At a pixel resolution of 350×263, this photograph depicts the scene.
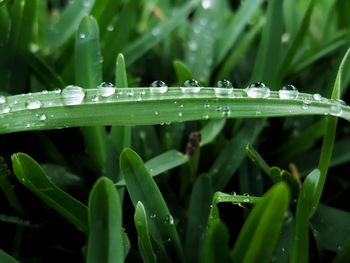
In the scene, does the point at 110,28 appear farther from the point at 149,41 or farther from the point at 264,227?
the point at 264,227

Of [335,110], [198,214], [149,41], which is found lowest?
[198,214]

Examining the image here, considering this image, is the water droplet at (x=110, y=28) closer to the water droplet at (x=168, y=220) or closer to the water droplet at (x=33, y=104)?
the water droplet at (x=33, y=104)

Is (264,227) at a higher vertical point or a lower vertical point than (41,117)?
lower

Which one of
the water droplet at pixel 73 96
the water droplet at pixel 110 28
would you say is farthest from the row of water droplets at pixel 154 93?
the water droplet at pixel 110 28

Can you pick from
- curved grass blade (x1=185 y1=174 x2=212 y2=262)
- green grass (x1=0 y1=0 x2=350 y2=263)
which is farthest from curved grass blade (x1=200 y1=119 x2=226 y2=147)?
curved grass blade (x1=185 y1=174 x2=212 y2=262)

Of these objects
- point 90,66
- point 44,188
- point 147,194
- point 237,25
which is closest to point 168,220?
point 147,194

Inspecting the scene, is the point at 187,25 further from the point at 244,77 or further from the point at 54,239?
the point at 54,239

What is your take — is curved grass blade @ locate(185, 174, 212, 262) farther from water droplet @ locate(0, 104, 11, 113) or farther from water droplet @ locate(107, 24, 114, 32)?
water droplet @ locate(107, 24, 114, 32)
